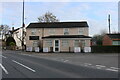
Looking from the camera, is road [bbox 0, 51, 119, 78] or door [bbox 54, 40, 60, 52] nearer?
road [bbox 0, 51, 119, 78]

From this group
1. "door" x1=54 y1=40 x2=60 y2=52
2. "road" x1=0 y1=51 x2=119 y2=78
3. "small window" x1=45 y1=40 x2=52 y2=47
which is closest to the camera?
"road" x1=0 y1=51 x2=119 y2=78

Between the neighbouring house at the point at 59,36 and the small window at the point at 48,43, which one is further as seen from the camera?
the small window at the point at 48,43

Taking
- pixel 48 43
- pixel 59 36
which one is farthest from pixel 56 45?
pixel 59 36

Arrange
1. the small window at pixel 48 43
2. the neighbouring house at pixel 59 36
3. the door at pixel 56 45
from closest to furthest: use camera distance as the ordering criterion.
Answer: the neighbouring house at pixel 59 36 → the door at pixel 56 45 → the small window at pixel 48 43

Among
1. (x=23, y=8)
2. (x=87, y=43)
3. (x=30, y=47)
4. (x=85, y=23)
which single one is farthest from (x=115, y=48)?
(x=23, y=8)

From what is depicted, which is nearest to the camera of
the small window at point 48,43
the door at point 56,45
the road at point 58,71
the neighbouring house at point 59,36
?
the road at point 58,71

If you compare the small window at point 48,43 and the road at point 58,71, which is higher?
the small window at point 48,43

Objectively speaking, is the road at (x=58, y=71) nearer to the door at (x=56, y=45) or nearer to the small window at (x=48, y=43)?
the door at (x=56, y=45)

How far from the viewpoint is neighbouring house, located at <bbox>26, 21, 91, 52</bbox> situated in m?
54.3

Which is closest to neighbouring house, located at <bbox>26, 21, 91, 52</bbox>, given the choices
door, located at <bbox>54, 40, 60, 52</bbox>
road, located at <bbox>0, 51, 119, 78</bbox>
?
door, located at <bbox>54, 40, 60, 52</bbox>

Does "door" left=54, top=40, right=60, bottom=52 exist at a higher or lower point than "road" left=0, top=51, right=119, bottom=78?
higher

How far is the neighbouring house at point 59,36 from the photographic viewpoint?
54.3m

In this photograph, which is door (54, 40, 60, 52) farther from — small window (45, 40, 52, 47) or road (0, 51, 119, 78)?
road (0, 51, 119, 78)

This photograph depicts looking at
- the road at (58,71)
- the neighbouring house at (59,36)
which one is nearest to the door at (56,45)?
the neighbouring house at (59,36)
